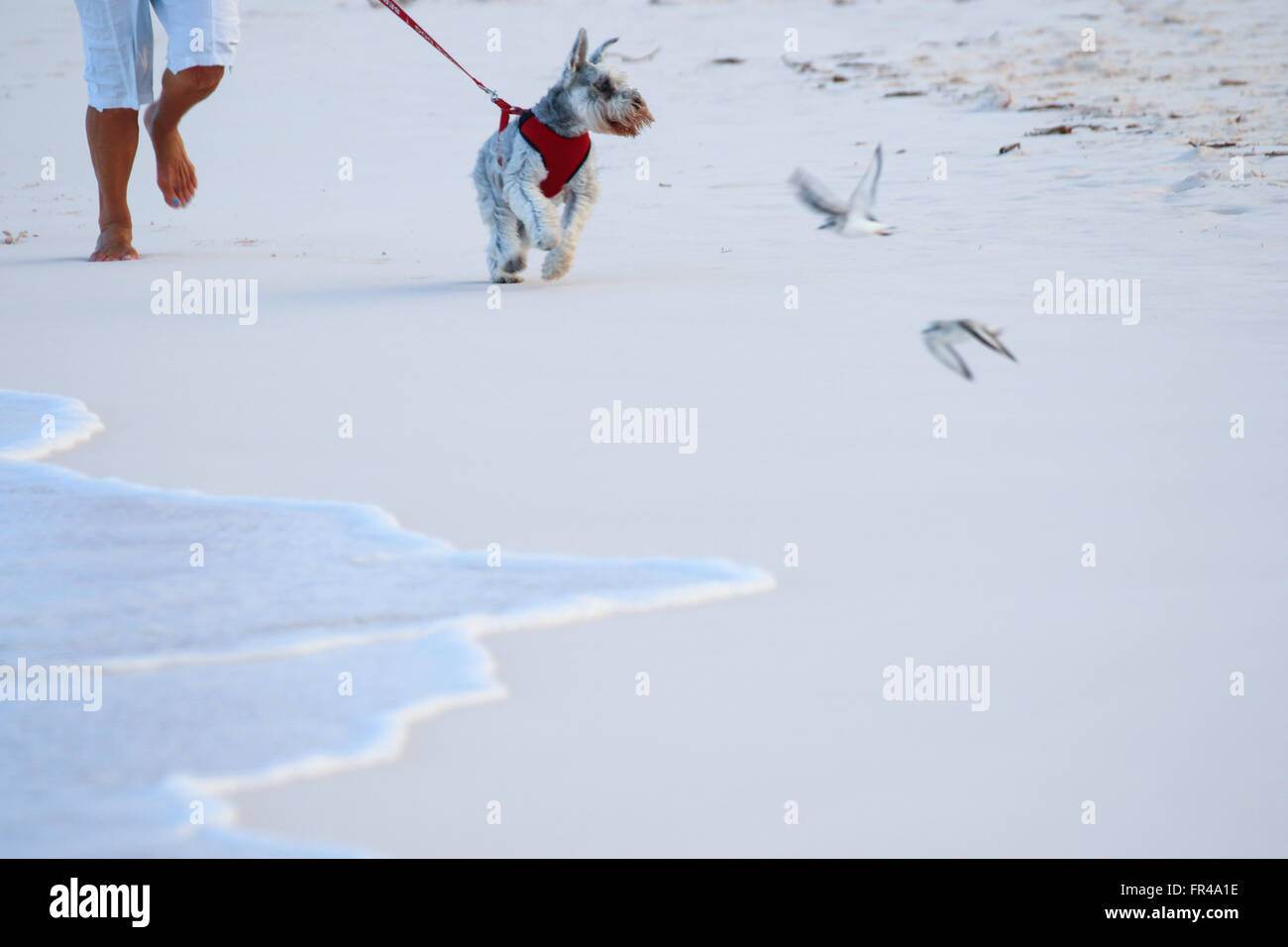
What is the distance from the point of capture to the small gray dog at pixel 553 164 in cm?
696

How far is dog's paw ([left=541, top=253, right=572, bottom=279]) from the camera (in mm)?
7355

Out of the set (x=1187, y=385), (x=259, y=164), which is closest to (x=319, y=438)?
(x=1187, y=385)

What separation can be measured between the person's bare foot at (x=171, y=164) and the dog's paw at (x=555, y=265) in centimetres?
226

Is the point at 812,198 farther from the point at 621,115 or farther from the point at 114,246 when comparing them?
the point at 114,246

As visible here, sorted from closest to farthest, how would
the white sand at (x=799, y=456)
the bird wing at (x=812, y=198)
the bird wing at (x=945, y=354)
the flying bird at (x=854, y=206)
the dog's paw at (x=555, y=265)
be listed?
the white sand at (x=799, y=456) < the bird wing at (x=945, y=354) < the flying bird at (x=854, y=206) < the bird wing at (x=812, y=198) < the dog's paw at (x=555, y=265)

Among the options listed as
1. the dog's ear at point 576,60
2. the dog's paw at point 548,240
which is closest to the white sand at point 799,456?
the dog's paw at point 548,240

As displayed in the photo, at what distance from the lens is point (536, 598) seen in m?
3.26

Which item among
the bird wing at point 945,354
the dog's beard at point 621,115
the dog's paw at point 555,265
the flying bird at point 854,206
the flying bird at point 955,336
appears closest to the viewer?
the flying bird at point 955,336

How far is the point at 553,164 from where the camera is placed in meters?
7.12

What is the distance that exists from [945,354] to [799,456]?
845 mm

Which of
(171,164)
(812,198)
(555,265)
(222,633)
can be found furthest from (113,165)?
(222,633)

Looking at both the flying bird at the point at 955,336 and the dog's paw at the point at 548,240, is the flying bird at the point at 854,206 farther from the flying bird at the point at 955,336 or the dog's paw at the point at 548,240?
the dog's paw at the point at 548,240

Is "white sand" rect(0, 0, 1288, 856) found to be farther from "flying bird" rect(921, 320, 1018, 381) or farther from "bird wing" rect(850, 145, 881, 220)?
"bird wing" rect(850, 145, 881, 220)

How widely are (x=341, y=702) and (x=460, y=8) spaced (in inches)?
805
